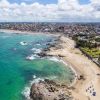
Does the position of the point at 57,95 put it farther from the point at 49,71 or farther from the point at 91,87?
the point at 49,71

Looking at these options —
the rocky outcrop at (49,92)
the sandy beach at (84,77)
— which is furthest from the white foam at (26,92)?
the sandy beach at (84,77)

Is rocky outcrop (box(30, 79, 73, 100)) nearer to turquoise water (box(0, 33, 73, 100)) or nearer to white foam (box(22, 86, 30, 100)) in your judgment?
white foam (box(22, 86, 30, 100))

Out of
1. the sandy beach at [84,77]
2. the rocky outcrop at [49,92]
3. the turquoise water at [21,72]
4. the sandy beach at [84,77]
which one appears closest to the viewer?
the rocky outcrop at [49,92]

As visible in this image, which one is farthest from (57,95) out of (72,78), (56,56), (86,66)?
(56,56)

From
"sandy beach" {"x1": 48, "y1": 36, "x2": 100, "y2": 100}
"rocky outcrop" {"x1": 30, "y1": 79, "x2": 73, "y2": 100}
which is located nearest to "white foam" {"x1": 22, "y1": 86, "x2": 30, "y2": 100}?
"rocky outcrop" {"x1": 30, "y1": 79, "x2": 73, "y2": 100}

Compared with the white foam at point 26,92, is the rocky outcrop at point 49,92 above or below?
above

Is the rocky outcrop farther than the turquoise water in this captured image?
No

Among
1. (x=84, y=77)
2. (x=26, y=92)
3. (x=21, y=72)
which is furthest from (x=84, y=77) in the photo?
(x=21, y=72)

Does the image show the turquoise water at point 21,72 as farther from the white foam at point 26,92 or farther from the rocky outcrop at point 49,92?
the rocky outcrop at point 49,92
